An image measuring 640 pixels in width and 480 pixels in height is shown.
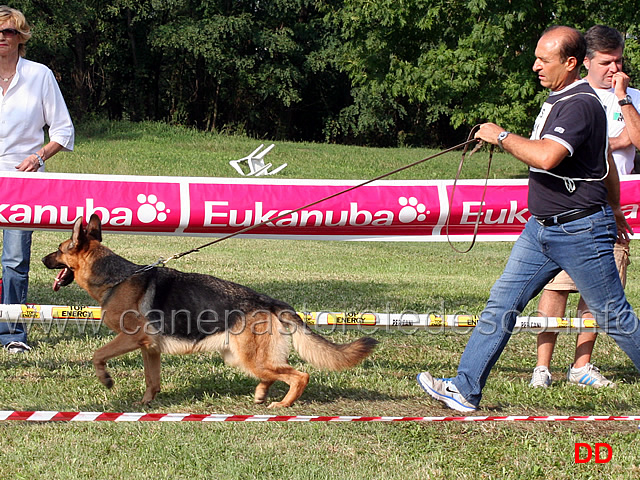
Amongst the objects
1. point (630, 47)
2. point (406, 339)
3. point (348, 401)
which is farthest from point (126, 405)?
point (630, 47)

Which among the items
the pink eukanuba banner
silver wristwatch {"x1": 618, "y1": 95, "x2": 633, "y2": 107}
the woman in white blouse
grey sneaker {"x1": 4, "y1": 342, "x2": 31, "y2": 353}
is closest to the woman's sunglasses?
the woman in white blouse

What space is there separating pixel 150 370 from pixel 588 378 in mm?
3130

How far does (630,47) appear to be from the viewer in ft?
76.9

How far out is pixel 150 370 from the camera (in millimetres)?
4633

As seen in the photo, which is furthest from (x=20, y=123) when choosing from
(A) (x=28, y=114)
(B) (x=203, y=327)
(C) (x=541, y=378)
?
(C) (x=541, y=378)

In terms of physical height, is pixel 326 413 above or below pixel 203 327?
below

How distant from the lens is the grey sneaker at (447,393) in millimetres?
4305

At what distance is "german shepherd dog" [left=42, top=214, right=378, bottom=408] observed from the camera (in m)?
4.38

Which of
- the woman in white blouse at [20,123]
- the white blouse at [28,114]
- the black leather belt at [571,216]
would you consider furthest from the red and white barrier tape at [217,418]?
the white blouse at [28,114]

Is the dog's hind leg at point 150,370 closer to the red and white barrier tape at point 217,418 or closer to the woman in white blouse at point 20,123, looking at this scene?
the red and white barrier tape at point 217,418

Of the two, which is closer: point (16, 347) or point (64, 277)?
point (64, 277)

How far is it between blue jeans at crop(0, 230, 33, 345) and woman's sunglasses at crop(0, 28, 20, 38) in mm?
1493

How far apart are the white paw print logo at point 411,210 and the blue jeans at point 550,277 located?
1.85 meters

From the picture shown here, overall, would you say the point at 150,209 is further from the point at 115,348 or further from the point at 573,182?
the point at 573,182
